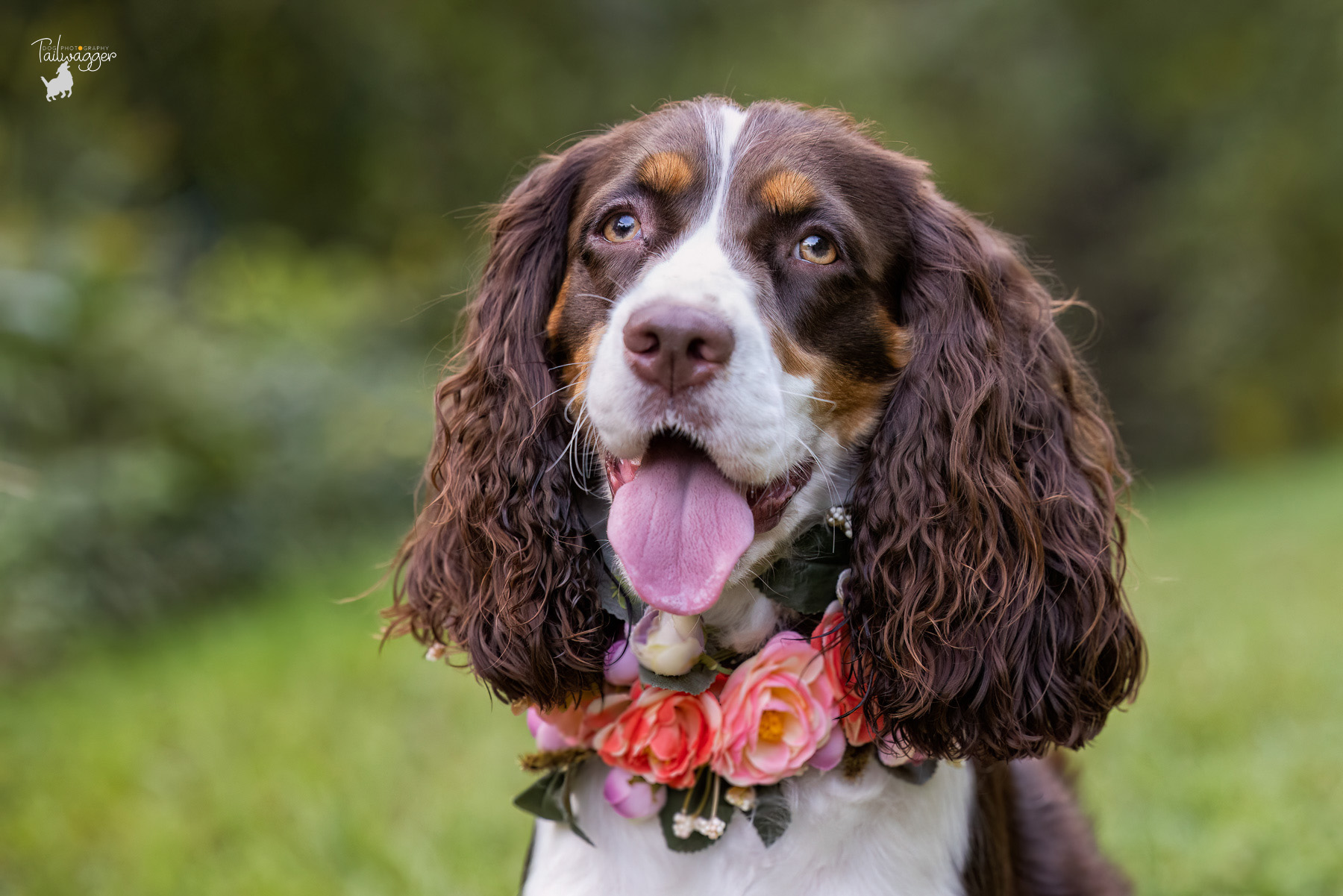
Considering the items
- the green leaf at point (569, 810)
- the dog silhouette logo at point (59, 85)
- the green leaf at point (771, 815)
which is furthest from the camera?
the dog silhouette logo at point (59, 85)

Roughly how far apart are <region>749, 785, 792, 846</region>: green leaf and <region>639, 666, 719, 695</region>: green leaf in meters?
0.25

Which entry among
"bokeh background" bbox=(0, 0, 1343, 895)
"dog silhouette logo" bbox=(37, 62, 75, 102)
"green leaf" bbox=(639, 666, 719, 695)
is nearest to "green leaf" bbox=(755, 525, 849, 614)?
"green leaf" bbox=(639, 666, 719, 695)

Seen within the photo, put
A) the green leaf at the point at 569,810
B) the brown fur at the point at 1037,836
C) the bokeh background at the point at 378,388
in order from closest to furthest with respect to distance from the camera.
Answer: the green leaf at the point at 569,810 → the brown fur at the point at 1037,836 → the bokeh background at the point at 378,388

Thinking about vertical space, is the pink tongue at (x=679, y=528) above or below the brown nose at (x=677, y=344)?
below

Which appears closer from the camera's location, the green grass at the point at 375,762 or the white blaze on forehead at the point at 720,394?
the white blaze on forehead at the point at 720,394

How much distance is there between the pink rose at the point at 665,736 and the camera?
93.2 inches

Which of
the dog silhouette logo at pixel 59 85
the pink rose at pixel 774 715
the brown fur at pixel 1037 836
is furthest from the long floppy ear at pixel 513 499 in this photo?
the dog silhouette logo at pixel 59 85

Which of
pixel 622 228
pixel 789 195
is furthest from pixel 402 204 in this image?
pixel 789 195

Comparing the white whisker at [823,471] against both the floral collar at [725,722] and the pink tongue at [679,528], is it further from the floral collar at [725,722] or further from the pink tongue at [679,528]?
the pink tongue at [679,528]

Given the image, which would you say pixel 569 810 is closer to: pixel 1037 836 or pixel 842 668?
pixel 842 668

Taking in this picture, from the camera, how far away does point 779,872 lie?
2350 mm

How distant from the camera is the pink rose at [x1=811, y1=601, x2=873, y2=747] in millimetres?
2402

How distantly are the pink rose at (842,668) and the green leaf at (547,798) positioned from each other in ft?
2.03

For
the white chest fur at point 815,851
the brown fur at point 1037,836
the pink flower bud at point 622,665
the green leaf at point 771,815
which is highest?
the pink flower bud at point 622,665
